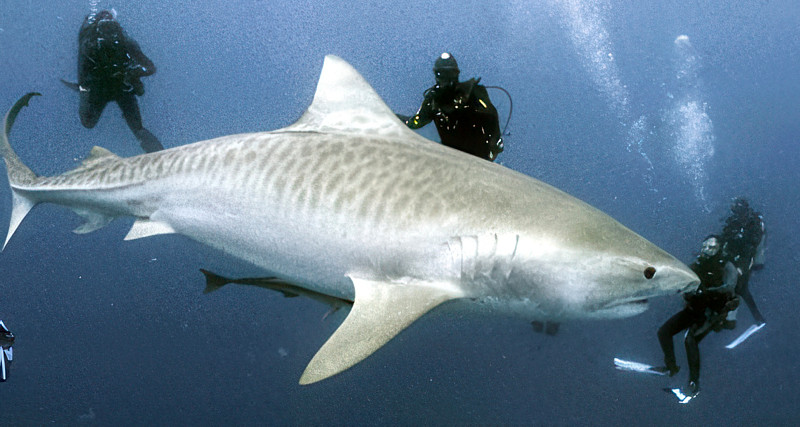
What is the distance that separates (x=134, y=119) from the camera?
4723 millimetres

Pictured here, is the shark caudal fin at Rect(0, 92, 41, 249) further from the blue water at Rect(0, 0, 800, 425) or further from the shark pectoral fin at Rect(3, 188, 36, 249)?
the blue water at Rect(0, 0, 800, 425)

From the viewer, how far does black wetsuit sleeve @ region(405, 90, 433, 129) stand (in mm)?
3354

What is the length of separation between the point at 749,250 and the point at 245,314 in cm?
686

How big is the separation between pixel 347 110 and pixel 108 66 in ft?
11.5

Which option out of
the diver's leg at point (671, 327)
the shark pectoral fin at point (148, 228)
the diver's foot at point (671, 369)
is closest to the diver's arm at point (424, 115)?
the shark pectoral fin at point (148, 228)

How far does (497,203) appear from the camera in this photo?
172 centimetres

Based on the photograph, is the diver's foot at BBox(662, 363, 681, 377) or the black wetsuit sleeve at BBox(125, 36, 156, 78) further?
the diver's foot at BBox(662, 363, 681, 377)

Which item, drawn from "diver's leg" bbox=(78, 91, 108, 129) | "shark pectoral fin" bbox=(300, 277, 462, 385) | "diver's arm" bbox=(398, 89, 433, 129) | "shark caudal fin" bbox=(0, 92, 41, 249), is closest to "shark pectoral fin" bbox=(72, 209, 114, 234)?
"shark caudal fin" bbox=(0, 92, 41, 249)

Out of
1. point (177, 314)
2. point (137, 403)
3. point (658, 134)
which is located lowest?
point (137, 403)

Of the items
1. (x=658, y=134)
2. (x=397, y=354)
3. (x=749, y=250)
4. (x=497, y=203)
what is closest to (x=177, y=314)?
(x=397, y=354)

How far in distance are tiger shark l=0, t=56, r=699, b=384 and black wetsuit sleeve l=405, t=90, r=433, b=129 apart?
1159 millimetres

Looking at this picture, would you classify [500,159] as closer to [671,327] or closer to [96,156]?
[671,327]

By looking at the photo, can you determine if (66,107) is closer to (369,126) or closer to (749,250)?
(369,126)

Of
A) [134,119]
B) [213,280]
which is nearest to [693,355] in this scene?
[213,280]
